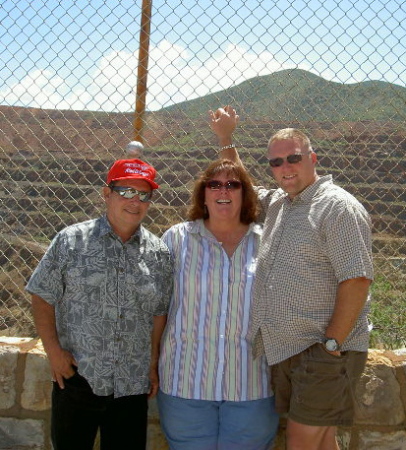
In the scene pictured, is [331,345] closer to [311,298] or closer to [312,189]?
[311,298]

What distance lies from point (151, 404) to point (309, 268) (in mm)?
1240

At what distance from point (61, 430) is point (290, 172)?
1503 millimetres

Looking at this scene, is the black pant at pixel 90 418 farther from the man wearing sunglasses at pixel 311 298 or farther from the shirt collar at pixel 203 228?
the shirt collar at pixel 203 228

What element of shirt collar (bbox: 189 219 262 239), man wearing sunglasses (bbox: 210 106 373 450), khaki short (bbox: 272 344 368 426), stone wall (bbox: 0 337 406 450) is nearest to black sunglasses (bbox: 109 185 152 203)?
shirt collar (bbox: 189 219 262 239)

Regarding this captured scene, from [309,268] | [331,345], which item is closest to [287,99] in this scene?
[309,268]

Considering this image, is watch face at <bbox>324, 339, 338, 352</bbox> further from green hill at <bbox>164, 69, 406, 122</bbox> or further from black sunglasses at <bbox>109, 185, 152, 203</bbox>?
green hill at <bbox>164, 69, 406, 122</bbox>

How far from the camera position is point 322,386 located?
101 inches

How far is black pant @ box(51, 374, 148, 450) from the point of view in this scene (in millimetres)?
2674

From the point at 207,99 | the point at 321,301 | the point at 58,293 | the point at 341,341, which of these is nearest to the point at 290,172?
the point at 321,301

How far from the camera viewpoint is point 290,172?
8.85 feet

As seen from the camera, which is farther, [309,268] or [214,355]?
[214,355]

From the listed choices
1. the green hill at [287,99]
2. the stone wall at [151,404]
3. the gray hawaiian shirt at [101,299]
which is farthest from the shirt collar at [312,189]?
the stone wall at [151,404]

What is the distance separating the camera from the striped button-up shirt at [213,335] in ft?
8.97

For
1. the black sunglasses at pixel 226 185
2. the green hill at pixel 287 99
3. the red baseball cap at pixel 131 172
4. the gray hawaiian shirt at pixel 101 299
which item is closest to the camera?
the gray hawaiian shirt at pixel 101 299
